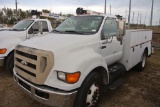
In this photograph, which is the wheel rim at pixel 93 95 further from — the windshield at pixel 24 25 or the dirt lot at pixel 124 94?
the windshield at pixel 24 25

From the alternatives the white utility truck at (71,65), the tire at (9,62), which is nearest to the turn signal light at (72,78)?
the white utility truck at (71,65)

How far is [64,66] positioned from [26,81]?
2.97 ft

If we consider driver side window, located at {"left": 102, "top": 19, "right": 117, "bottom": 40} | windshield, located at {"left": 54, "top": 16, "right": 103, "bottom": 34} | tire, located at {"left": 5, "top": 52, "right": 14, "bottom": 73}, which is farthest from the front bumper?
tire, located at {"left": 5, "top": 52, "right": 14, "bottom": 73}

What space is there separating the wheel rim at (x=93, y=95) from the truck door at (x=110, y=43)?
92cm

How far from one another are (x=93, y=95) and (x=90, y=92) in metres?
0.13

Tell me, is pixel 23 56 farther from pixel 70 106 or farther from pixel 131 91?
pixel 131 91

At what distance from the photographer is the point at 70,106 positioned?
3.08 m

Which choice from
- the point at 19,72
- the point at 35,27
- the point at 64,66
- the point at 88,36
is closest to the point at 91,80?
the point at 64,66

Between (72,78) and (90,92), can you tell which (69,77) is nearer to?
(72,78)

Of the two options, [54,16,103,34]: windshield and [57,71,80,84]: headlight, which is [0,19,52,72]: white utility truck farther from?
[57,71,80,84]: headlight

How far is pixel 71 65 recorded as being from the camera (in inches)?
119

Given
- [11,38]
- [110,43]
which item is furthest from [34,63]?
[11,38]

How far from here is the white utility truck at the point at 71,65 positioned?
2982 mm

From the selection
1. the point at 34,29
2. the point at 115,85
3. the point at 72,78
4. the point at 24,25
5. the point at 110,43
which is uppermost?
the point at 24,25
